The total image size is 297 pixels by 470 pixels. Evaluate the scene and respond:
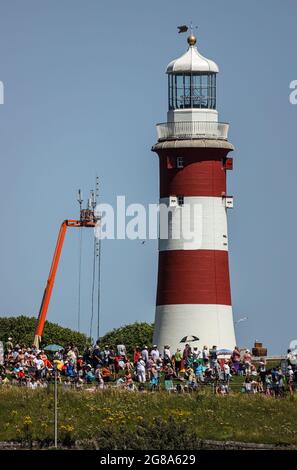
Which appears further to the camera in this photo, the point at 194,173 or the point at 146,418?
the point at 194,173

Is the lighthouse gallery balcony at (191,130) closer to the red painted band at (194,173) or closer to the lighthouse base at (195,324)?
the red painted band at (194,173)

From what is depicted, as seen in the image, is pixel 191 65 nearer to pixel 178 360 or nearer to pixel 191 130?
pixel 191 130

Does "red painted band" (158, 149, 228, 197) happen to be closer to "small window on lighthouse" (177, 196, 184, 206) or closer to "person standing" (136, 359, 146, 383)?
"small window on lighthouse" (177, 196, 184, 206)

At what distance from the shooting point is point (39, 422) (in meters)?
84.5

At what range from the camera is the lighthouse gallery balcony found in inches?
4026

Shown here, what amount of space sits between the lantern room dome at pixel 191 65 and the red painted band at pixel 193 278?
759cm

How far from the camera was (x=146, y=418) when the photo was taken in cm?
8475

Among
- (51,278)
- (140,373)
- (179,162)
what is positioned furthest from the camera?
(51,278)

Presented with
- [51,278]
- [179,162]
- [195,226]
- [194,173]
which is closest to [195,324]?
[195,226]

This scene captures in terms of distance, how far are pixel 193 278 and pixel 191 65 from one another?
9003 mm

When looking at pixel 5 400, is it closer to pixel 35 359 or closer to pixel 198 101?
pixel 35 359

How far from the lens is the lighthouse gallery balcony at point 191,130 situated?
10225 cm

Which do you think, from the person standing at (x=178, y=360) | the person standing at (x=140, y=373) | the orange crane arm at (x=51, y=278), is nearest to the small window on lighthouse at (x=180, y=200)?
the orange crane arm at (x=51, y=278)
